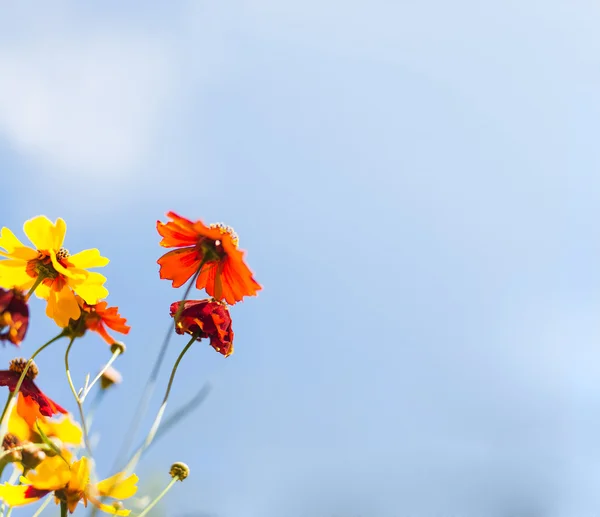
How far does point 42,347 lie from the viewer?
3.07 feet

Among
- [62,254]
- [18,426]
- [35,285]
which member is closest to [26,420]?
[18,426]

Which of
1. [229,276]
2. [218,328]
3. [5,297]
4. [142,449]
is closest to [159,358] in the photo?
[142,449]

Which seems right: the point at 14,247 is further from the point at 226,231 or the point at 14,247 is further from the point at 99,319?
the point at 226,231

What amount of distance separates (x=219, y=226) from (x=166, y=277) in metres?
0.16

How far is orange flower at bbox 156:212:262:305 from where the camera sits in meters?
1.24

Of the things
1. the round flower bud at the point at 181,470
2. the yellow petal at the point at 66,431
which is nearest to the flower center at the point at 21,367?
the yellow petal at the point at 66,431

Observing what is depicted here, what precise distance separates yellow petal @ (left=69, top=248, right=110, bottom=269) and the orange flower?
4.6 inches

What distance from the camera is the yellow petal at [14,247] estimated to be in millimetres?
1193

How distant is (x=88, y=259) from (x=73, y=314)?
5.1 inches

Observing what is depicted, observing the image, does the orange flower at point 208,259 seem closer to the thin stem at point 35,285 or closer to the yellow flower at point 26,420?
the thin stem at point 35,285

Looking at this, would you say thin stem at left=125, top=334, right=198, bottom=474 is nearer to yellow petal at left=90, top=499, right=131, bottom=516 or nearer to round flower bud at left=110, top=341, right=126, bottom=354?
yellow petal at left=90, top=499, right=131, bottom=516

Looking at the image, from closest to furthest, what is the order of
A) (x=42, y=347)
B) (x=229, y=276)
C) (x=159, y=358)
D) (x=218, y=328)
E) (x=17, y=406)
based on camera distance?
(x=159, y=358) < (x=42, y=347) < (x=17, y=406) < (x=218, y=328) < (x=229, y=276)

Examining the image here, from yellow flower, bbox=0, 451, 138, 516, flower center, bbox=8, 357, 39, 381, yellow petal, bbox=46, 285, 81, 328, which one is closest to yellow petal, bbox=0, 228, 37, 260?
yellow petal, bbox=46, 285, 81, 328

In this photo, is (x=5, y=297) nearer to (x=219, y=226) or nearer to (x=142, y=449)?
(x=142, y=449)
